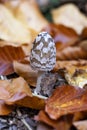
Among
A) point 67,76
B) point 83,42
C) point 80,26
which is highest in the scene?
point 67,76

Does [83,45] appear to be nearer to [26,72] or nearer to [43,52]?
[26,72]

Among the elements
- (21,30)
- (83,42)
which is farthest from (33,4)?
(83,42)

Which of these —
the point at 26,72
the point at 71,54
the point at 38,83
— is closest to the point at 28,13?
the point at 71,54

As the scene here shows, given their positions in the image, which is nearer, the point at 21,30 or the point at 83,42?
the point at 83,42

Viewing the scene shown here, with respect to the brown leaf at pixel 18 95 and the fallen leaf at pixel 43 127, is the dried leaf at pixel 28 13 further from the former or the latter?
the fallen leaf at pixel 43 127

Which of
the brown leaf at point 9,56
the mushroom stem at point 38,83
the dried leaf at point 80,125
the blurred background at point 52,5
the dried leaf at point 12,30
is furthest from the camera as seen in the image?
the blurred background at point 52,5

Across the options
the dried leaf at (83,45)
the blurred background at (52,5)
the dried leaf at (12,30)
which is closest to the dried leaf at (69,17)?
the blurred background at (52,5)

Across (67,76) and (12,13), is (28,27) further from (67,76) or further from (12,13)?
(67,76)
